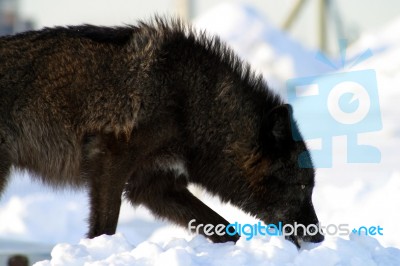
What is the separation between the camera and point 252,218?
6.91 m

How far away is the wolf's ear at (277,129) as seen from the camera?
5.23 metres

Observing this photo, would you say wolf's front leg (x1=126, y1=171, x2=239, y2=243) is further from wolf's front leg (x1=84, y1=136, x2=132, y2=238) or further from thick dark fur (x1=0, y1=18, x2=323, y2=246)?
wolf's front leg (x1=84, y1=136, x2=132, y2=238)

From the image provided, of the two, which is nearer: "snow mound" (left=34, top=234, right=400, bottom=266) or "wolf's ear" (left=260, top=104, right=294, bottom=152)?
"snow mound" (left=34, top=234, right=400, bottom=266)

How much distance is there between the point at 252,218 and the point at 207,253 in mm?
2747

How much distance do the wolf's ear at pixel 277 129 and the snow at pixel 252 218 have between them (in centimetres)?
69

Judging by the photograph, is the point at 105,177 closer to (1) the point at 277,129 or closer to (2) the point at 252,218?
(1) the point at 277,129

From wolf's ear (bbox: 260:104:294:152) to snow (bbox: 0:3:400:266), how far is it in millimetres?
694

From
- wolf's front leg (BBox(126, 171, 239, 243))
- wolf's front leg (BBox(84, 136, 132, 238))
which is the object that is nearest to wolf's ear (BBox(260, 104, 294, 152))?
wolf's front leg (BBox(126, 171, 239, 243))

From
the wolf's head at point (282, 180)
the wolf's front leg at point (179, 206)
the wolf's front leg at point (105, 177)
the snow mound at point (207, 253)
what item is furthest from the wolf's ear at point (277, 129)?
the snow mound at point (207, 253)

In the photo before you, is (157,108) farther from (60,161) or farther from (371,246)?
(371,246)

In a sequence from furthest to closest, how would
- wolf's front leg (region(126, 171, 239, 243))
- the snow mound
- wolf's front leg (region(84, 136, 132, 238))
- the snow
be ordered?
wolf's front leg (region(126, 171, 239, 243)) < wolf's front leg (region(84, 136, 132, 238)) < the snow < the snow mound

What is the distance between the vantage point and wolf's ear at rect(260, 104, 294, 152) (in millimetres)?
5227

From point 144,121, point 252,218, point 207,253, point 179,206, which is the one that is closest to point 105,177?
point 144,121

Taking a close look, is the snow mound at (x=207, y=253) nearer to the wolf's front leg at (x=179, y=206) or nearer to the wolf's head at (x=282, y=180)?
the wolf's head at (x=282, y=180)
